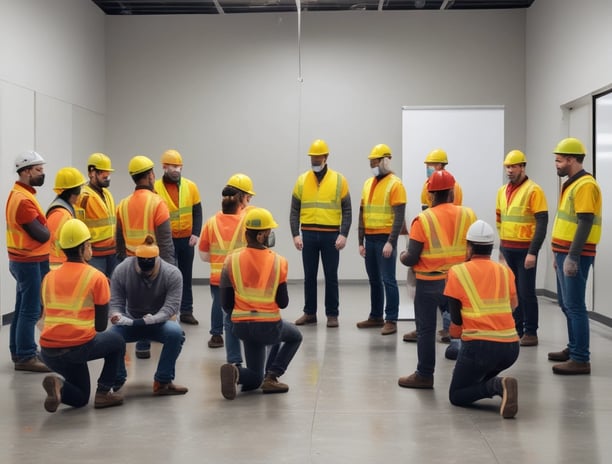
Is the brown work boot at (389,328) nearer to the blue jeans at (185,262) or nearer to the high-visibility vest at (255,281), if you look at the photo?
the blue jeans at (185,262)

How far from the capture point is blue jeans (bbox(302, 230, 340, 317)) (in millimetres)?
7703

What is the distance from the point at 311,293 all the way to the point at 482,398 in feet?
10.6

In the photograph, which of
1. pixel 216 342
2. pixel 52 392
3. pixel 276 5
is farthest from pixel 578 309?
pixel 276 5

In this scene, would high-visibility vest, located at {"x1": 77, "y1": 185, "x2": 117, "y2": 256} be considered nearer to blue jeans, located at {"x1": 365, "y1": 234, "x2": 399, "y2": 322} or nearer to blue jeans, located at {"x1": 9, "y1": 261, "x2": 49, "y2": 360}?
blue jeans, located at {"x1": 9, "y1": 261, "x2": 49, "y2": 360}

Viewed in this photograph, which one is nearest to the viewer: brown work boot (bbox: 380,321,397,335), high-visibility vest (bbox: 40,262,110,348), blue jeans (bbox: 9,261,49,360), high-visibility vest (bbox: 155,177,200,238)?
high-visibility vest (bbox: 40,262,110,348)

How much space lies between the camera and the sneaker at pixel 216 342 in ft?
21.9

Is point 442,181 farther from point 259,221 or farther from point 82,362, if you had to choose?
point 82,362

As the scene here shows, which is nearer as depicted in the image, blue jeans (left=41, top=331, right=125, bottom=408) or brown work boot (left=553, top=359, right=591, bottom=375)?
blue jeans (left=41, top=331, right=125, bottom=408)

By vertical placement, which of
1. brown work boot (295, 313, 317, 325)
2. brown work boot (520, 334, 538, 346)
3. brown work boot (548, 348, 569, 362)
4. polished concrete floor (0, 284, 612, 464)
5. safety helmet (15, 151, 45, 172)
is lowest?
polished concrete floor (0, 284, 612, 464)

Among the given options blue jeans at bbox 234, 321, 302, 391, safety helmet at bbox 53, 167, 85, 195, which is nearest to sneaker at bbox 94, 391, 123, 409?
blue jeans at bbox 234, 321, 302, 391

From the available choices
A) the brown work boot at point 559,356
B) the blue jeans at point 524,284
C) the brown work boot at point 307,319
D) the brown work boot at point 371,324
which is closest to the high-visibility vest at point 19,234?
the brown work boot at point 307,319

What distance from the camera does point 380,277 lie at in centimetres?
762

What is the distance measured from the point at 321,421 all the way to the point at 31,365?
235 centimetres

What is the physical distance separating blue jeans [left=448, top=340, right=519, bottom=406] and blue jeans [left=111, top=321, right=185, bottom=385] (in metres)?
1.66
